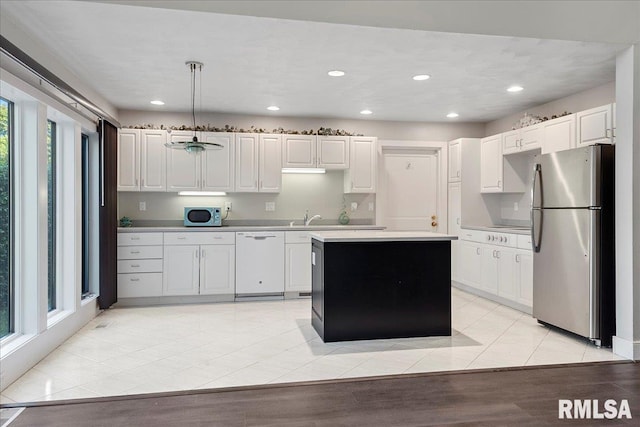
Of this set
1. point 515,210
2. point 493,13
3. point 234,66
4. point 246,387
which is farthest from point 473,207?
point 246,387

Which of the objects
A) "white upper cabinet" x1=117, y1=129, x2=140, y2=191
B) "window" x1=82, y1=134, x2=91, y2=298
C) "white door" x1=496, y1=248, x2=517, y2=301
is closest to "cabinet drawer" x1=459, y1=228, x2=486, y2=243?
"white door" x1=496, y1=248, x2=517, y2=301

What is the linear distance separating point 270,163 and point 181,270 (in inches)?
69.7

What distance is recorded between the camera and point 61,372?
3.09 metres

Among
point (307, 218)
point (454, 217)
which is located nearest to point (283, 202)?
point (307, 218)

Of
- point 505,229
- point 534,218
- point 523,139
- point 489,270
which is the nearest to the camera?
point 534,218

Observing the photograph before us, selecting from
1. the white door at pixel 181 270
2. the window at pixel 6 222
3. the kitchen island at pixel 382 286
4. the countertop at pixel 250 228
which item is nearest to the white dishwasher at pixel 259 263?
the countertop at pixel 250 228

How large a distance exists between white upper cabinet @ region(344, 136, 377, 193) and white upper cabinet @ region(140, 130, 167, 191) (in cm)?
245

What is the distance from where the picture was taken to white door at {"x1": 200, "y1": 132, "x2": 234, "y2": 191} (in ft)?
18.5

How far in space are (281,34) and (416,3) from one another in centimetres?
99

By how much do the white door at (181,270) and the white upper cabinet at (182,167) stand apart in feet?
2.69

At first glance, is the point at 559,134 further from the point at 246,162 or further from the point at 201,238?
the point at 201,238

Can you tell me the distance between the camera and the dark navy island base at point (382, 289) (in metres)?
3.71

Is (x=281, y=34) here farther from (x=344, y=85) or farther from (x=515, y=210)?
(x=515, y=210)

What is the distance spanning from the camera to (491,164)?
19.2 feet
